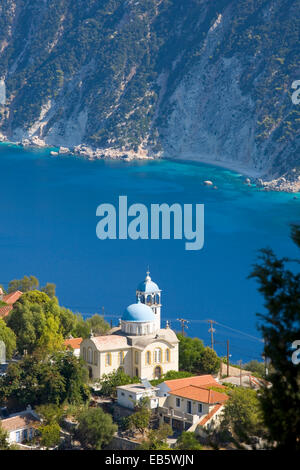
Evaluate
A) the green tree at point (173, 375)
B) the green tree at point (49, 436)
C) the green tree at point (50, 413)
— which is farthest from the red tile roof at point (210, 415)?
the green tree at point (50, 413)

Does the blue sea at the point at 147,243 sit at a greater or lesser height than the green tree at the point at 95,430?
greater

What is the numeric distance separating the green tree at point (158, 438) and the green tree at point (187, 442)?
54 cm

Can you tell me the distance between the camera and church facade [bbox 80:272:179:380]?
139 ft

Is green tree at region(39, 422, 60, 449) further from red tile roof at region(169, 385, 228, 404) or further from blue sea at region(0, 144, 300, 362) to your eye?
blue sea at region(0, 144, 300, 362)

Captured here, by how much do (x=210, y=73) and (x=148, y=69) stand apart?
654 inches

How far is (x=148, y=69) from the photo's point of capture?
177m

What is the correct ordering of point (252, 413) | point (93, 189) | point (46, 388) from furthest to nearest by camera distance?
point (93, 189), point (46, 388), point (252, 413)

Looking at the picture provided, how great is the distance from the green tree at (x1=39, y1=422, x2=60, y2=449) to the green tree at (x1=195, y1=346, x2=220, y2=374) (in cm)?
970

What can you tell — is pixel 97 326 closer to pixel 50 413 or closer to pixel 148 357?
pixel 148 357

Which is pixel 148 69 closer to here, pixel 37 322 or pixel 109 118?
pixel 109 118

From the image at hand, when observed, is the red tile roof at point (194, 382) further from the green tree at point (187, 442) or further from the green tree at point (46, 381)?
the green tree at point (187, 442)

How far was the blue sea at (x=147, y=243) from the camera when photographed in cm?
6712
